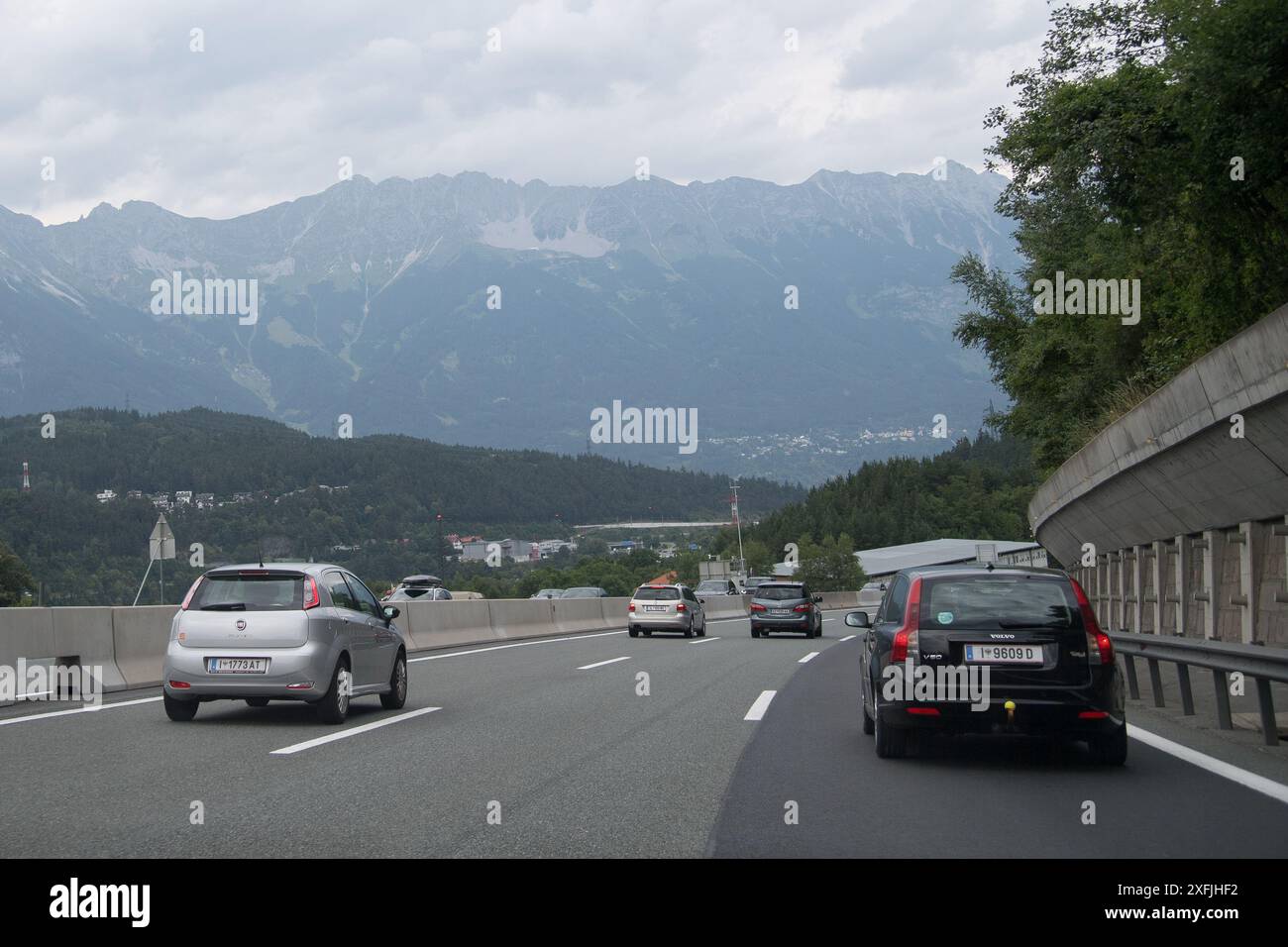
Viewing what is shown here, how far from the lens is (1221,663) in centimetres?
1117

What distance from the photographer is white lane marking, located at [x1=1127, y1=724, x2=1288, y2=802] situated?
8398mm

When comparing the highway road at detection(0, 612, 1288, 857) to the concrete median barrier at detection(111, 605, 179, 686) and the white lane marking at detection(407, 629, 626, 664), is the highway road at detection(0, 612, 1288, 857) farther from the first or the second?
the white lane marking at detection(407, 629, 626, 664)

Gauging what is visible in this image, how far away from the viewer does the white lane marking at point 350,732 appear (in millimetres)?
10594

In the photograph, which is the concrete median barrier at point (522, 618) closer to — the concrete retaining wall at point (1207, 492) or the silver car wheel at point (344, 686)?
the concrete retaining wall at point (1207, 492)

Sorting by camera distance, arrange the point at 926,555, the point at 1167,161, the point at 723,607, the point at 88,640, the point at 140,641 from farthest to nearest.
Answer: the point at 926,555
the point at 723,607
the point at 1167,161
the point at 140,641
the point at 88,640

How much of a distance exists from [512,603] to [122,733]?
66.9ft

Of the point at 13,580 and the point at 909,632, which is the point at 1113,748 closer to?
the point at 909,632

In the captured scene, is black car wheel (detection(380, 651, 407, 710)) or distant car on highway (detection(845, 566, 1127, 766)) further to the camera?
black car wheel (detection(380, 651, 407, 710))

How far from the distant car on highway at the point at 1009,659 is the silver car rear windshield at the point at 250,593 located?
18.3 ft

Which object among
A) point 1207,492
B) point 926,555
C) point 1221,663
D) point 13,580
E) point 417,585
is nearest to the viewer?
point 1221,663

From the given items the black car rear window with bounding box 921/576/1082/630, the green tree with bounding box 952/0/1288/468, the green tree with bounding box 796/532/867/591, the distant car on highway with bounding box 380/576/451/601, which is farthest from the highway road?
the green tree with bounding box 796/532/867/591

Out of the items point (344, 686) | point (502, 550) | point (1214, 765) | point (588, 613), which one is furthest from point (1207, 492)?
point (502, 550)

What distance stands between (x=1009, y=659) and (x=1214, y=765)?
167cm

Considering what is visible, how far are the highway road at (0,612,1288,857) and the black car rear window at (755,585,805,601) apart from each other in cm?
2086
